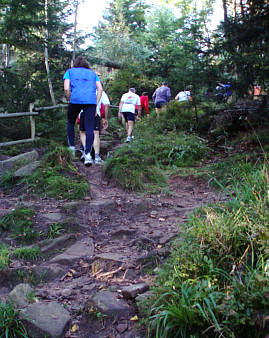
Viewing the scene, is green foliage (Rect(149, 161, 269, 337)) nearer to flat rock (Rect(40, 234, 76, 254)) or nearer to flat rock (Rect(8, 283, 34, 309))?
flat rock (Rect(8, 283, 34, 309))

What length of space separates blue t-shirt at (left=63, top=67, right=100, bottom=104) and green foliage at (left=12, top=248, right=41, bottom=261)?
11.0ft

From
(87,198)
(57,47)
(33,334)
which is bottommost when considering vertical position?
(33,334)

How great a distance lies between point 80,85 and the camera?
6.13 m

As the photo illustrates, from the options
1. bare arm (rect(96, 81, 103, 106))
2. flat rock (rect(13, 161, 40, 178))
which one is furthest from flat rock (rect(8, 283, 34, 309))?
bare arm (rect(96, 81, 103, 106))

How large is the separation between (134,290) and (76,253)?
3.36 ft

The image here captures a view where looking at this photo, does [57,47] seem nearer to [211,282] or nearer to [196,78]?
[196,78]

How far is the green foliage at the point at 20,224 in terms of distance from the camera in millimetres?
3739

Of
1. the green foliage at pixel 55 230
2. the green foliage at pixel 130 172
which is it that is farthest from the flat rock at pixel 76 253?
the green foliage at pixel 130 172

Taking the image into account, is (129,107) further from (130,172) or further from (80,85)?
(130,172)

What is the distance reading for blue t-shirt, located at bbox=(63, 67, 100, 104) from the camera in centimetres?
612

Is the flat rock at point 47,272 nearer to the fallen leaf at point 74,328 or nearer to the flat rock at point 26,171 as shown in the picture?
the fallen leaf at point 74,328

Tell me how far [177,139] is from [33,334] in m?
7.09

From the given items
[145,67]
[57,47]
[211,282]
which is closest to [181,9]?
[145,67]

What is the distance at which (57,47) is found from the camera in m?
15.1
